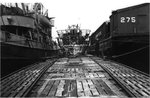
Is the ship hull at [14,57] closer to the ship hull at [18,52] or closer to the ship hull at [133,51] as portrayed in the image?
the ship hull at [18,52]

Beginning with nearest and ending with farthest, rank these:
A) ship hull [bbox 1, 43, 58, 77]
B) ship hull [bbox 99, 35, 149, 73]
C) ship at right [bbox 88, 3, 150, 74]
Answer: ship hull [bbox 1, 43, 58, 77]
ship hull [bbox 99, 35, 149, 73]
ship at right [bbox 88, 3, 150, 74]

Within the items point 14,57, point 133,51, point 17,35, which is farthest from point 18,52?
point 133,51

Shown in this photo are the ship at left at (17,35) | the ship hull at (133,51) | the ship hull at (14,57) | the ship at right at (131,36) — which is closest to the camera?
the ship hull at (14,57)

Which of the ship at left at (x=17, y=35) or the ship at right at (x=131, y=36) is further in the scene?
the ship at right at (x=131, y=36)

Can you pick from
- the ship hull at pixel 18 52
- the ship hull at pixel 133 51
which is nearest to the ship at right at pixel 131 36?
the ship hull at pixel 133 51

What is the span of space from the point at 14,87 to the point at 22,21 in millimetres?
7654

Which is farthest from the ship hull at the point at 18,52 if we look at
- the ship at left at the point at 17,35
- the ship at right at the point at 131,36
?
the ship at right at the point at 131,36

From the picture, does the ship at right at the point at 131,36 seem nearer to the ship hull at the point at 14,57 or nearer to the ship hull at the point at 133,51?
the ship hull at the point at 133,51

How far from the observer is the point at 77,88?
20.1 ft

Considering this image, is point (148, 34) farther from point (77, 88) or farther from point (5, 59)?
point (5, 59)

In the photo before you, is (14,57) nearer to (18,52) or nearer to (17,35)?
(18,52)

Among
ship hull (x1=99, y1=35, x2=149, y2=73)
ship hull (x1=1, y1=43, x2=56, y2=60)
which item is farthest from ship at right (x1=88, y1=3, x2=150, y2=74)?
ship hull (x1=1, y1=43, x2=56, y2=60)

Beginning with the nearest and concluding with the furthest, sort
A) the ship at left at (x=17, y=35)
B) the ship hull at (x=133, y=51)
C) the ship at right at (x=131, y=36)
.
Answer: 1. the ship at left at (x=17, y=35)
2. the ship hull at (x=133, y=51)
3. the ship at right at (x=131, y=36)

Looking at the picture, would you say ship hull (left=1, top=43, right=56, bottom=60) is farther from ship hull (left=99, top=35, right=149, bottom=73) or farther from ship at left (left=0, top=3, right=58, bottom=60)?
ship hull (left=99, top=35, right=149, bottom=73)
